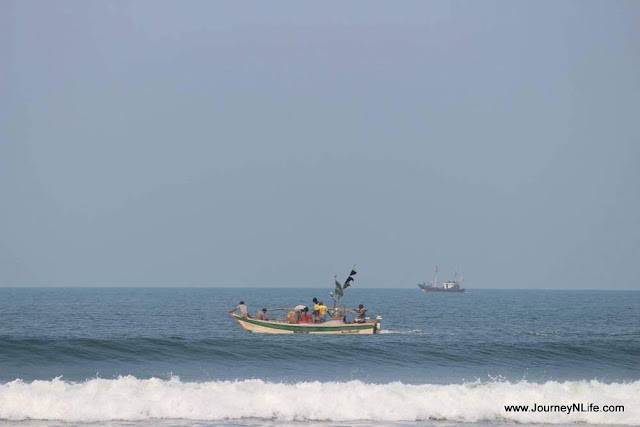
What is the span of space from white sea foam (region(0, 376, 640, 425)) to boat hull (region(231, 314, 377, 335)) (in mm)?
23371

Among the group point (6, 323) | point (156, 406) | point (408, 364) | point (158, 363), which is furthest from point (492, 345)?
point (6, 323)

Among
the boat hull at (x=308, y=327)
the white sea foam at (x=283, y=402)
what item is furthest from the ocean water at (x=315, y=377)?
the boat hull at (x=308, y=327)

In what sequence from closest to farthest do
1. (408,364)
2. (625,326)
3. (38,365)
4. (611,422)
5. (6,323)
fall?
1. (611,422)
2. (38,365)
3. (408,364)
4. (6,323)
5. (625,326)

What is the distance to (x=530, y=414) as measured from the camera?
83.2 feet

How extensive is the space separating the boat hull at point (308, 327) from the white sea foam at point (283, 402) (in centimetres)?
2337

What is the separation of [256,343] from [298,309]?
567 centimetres

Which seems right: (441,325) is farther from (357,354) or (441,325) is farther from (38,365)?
(38,365)

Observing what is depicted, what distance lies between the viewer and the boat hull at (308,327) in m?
50.8

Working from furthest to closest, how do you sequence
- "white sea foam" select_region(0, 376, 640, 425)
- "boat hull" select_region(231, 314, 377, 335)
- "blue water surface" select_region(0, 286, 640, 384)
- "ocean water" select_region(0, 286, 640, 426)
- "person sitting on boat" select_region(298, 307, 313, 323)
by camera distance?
"person sitting on boat" select_region(298, 307, 313, 323), "boat hull" select_region(231, 314, 377, 335), "blue water surface" select_region(0, 286, 640, 384), "ocean water" select_region(0, 286, 640, 426), "white sea foam" select_region(0, 376, 640, 425)

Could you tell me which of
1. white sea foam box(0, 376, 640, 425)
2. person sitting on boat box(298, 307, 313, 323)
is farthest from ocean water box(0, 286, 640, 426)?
person sitting on boat box(298, 307, 313, 323)

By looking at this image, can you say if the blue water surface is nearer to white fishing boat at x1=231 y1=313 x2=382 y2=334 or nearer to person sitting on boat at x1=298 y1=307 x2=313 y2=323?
white fishing boat at x1=231 y1=313 x2=382 y2=334

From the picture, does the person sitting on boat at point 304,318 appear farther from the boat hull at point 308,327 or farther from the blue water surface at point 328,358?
the blue water surface at point 328,358

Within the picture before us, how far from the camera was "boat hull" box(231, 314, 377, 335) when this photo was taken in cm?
5075

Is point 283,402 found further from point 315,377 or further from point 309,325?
point 309,325
